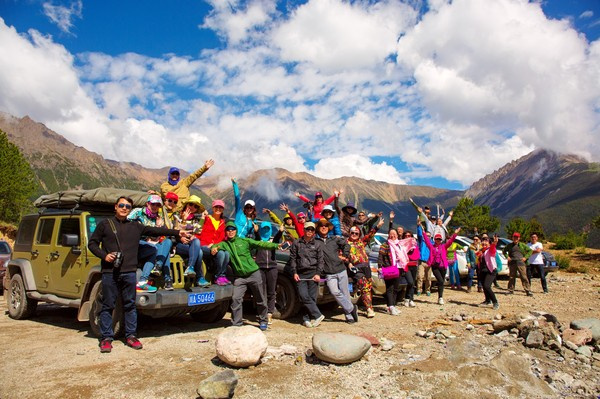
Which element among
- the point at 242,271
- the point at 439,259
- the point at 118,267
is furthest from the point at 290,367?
the point at 439,259

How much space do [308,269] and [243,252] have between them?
123 cm

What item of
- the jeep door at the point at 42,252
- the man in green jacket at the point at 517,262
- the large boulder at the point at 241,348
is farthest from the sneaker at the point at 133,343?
the man in green jacket at the point at 517,262

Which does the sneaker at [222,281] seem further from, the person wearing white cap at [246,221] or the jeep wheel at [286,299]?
the jeep wheel at [286,299]

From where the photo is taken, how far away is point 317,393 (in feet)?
13.2

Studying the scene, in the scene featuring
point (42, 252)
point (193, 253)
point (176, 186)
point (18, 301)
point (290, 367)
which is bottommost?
point (290, 367)

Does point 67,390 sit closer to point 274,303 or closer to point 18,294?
point 274,303

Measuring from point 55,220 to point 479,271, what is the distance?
9184mm

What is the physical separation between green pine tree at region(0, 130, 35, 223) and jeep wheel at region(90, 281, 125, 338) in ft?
132

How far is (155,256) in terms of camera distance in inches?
226

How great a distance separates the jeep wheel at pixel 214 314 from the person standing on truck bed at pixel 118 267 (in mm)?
1643

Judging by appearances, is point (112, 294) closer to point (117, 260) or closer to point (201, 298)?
point (117, 260)

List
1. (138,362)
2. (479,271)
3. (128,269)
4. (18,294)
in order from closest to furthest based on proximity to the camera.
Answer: (138,362) → (128,269) → (18,294) → (479,271)

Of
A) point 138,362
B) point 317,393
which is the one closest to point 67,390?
point 138,362

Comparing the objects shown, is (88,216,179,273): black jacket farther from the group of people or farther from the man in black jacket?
the man in black jacket
